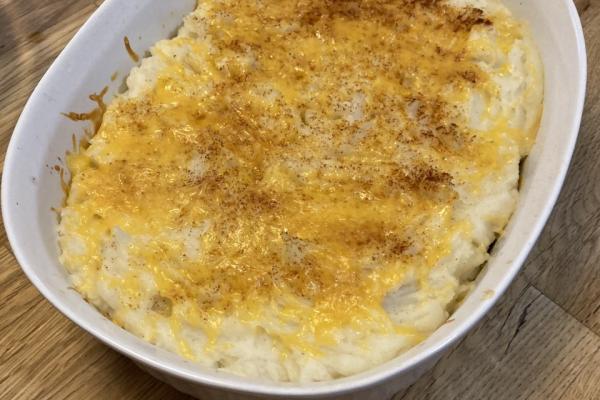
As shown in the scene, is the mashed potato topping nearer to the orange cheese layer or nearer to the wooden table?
the orange cheese layer

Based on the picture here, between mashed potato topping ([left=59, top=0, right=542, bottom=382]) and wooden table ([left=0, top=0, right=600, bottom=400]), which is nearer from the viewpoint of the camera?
mashed potato topping ([left=59, top=0, right=542, bottom=382])

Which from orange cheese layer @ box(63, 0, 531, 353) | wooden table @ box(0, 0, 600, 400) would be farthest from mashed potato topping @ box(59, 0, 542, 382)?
wooden table @ box(0, 0, 600, 400)

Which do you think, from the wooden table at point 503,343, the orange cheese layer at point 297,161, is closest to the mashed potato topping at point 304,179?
the orange cheese layer at point 297,161

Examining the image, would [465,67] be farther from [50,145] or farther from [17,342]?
[17,342]

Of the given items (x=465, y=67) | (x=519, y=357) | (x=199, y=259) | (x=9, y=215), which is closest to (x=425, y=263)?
(x=519, y=357)

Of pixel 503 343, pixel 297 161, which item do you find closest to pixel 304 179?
pixel 297 161

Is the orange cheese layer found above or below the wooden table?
above

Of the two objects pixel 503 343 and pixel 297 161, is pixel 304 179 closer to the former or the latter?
pixel 297 161

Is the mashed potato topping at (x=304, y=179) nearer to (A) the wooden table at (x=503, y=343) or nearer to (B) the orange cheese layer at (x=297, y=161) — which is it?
(B) the orange cheese layer at (x=297, y=161)
